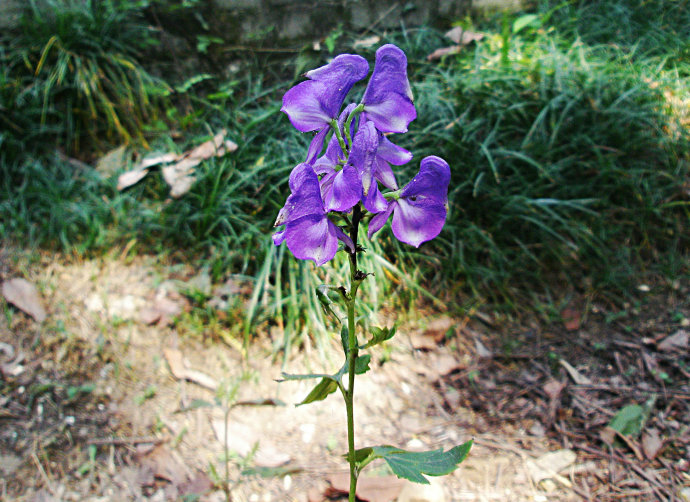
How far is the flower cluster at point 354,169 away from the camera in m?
0.91

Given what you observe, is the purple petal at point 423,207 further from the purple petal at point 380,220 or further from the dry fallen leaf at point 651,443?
the dry fallen leaf at point 651,443

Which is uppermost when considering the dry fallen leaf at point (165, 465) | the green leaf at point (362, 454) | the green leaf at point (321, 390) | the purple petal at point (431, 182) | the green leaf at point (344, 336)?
the purple petal at point (431, 182)

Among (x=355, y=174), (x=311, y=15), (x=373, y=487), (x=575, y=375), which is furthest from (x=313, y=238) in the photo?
(x=311, y=15)

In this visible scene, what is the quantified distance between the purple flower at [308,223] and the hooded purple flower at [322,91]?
102mm

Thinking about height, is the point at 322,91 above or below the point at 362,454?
above

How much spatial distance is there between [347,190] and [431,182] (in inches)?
6.5

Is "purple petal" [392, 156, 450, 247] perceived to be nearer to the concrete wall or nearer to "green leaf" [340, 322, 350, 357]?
"green leaf" [340, 322, 350, 357]

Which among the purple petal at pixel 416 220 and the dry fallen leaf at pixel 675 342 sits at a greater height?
the purple petal at pixel 416 220

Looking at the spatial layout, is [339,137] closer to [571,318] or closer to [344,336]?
[344,336]

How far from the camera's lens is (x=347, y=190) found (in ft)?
2.93

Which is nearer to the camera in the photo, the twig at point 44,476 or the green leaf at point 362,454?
the green leaf at point 362,454

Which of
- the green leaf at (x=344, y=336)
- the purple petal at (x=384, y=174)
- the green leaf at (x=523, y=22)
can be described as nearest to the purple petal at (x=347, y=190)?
the purple petal at (x=384, y=174)

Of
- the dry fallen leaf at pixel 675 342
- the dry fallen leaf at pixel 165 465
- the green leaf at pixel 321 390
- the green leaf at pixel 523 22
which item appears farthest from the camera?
the green leaf at pixel 523 22

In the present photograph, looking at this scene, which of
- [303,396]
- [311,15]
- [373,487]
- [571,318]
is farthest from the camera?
[311,15]
